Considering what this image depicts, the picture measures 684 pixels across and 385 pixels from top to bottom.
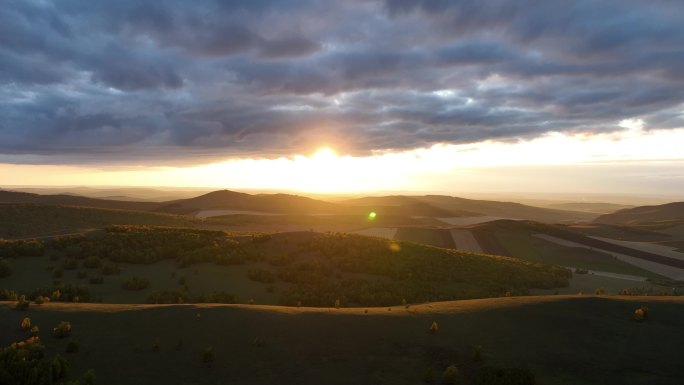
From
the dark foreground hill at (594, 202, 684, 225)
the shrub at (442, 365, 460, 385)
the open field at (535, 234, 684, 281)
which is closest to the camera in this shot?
the shrub at (442, 365, 460, 385)

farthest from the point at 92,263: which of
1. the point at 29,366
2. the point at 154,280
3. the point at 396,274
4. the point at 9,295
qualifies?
the point at 396,274

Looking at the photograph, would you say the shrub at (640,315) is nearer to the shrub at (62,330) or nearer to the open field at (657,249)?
the shrub at (62,330)

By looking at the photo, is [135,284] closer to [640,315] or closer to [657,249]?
[640,315]

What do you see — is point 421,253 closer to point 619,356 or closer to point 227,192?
point 619,356

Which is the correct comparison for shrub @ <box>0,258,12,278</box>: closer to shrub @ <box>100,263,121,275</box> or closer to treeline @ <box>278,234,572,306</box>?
shrub @ <box>100,263,121,275</box>

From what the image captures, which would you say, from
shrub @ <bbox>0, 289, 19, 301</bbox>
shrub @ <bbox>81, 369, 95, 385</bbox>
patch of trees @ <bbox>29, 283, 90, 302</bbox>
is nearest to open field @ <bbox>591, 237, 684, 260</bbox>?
patch of trees @ <bbox>29, 283, 90, 302</bbox>

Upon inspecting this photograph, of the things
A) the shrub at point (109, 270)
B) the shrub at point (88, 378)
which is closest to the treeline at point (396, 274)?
the shrub at point (109, 270)
